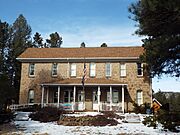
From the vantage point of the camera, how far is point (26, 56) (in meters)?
33.1

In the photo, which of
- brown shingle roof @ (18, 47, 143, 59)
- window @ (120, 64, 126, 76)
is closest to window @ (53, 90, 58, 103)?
brown shingle roof @ (18, 47, 143, 59)

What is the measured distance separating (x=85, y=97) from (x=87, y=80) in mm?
2141

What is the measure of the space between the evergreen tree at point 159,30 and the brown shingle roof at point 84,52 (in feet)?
41.3

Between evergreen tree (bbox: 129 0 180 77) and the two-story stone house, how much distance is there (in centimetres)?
1082

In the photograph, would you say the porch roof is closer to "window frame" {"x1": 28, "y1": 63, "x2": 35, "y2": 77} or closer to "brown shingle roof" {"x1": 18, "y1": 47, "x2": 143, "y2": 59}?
"brown shingle roof" {"x1": 18, "y1": 47, "x2": 143, "y2": 59}

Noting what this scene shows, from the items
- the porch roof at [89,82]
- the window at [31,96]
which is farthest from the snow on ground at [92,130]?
the window at [31,96]

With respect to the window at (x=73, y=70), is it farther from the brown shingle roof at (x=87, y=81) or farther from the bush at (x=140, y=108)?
the bush at (x=140, y=108)

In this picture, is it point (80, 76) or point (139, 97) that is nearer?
point (139, 97)

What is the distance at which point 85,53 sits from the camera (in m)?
33.3

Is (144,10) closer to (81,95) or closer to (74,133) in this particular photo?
(74,133)

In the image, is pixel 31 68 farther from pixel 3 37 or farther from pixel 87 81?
pixel 3 37

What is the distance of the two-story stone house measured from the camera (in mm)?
29875

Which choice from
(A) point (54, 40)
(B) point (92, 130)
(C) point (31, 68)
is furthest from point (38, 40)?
(B) point (92, 130)

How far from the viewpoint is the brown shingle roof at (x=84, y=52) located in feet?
105
